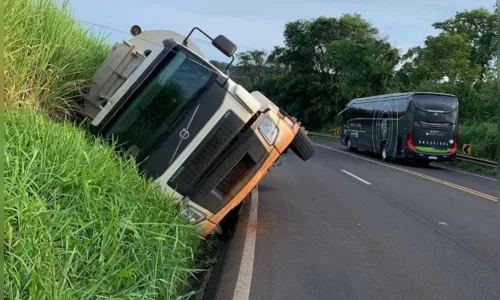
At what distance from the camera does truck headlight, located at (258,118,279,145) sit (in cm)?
626

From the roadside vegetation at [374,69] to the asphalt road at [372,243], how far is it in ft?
36.5

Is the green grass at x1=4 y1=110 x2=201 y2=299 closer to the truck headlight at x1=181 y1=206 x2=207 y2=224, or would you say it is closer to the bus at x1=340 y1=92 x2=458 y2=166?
the truck headlight at x1=181 y1=206 x2=207 y2=224

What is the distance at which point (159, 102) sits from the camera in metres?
6.41

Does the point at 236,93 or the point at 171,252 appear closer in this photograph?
the point at 171,252

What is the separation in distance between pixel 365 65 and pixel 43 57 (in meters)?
40.1

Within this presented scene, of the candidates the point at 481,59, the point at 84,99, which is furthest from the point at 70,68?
the point at 481,59

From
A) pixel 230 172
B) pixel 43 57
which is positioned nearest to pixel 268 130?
pixel 230 172

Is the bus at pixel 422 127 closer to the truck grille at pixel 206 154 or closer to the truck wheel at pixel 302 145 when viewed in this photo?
the truck wheel at pixel 302 145

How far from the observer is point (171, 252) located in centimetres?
460

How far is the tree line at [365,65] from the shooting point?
35500 millimetres

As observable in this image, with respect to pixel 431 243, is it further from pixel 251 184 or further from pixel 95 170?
pixel 95 170

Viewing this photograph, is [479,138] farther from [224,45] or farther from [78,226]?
[78,226]

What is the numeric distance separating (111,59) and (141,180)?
10.9 feet

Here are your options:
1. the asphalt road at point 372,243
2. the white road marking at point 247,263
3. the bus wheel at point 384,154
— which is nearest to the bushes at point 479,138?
the bus wheel at point 384,154
